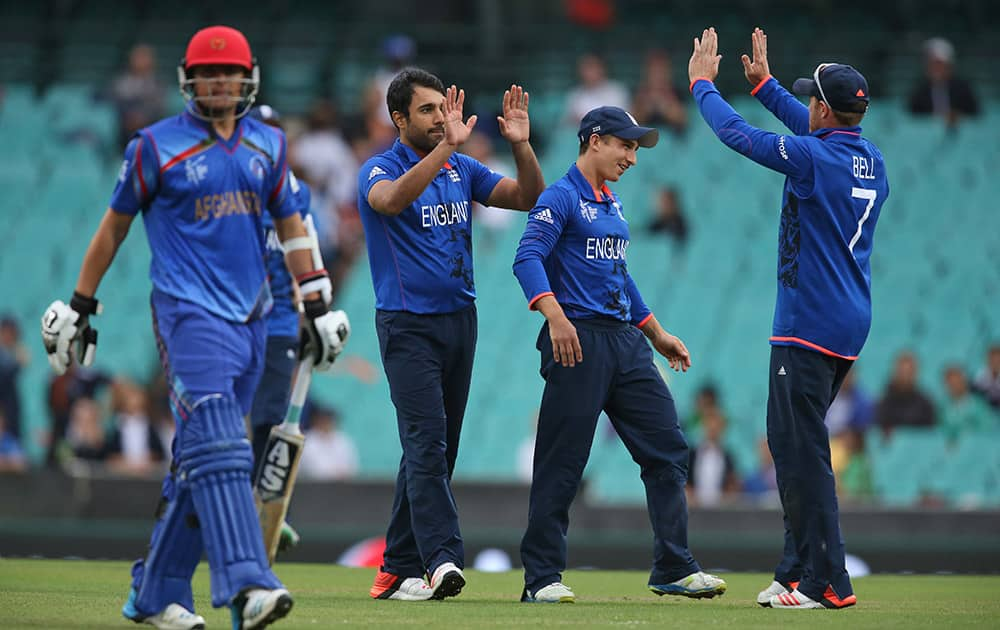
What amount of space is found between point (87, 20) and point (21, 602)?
17295mm

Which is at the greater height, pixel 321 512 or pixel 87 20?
pixel 87 20

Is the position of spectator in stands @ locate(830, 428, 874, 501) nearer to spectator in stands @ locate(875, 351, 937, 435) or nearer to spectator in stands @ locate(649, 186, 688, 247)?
spectator in stands @ locate(875, 351, 937, 435)

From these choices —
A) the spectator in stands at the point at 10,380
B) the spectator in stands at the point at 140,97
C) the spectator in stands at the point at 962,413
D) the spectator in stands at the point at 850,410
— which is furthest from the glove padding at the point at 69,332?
the spectator in stands at the point at 140,97

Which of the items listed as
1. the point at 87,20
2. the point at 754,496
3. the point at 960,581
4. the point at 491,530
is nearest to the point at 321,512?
the point at 491,530

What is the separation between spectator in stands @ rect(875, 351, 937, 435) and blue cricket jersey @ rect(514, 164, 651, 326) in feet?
27.0

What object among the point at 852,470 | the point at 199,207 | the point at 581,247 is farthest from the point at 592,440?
the point at 852,470

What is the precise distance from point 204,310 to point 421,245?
198cm

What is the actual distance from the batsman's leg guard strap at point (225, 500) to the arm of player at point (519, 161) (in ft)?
8.25

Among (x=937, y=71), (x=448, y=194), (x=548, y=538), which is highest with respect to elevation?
(x=937, y=71)

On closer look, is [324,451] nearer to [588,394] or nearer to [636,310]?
[636,310]

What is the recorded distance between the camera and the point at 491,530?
41.0ft

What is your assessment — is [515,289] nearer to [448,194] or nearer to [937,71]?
[937,71]

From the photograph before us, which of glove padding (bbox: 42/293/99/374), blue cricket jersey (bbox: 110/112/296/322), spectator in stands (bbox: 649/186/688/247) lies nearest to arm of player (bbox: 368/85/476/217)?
blue cricket jersey (bbox: 110/112/296/322)

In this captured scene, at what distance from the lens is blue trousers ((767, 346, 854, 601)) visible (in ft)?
23.6
